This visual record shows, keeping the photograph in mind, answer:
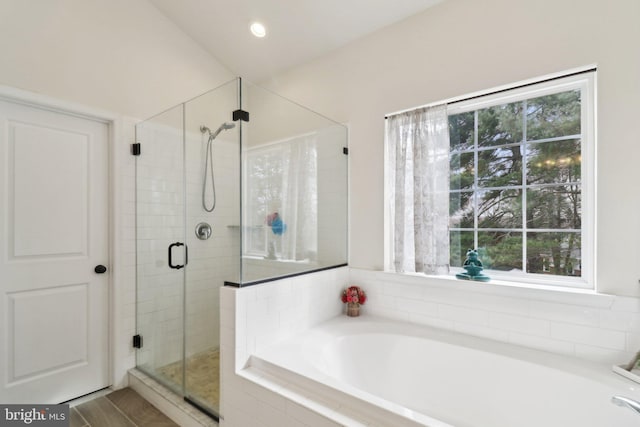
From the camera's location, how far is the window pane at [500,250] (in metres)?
2.00

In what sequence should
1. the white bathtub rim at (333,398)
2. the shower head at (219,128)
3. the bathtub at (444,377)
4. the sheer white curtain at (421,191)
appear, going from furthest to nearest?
the sheer white curtain at (421,191) < the shower head at (219,128) < the bathtub at (444,377) < the white bathtub rim at (333,398)

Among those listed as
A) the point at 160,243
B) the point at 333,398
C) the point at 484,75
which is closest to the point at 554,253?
the point at 484,75

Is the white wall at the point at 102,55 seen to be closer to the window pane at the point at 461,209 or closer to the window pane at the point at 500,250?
the window pane at the point at 461,209

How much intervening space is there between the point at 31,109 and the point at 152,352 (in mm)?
1889

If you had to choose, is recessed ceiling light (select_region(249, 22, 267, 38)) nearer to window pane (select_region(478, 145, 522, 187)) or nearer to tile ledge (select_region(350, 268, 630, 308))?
window pane (select_region(478, 145, 522, 187))

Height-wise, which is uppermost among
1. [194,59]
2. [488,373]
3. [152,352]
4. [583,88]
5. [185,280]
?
[194,59]

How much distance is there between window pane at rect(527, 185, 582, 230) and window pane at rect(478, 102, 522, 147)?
0.37 metres

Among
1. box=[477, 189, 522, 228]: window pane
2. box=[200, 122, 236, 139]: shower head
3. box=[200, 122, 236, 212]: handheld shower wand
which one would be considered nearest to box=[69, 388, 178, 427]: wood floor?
box=[200, 122, 236, 212]: handheld shower wand

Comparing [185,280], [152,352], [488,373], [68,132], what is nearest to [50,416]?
[152,352]

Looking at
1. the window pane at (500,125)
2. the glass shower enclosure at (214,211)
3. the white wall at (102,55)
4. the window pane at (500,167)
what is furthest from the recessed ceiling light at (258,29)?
the window pane at (500,167)

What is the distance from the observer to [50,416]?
2039 millimetres

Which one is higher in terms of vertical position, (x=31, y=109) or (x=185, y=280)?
(x=31, y=109)

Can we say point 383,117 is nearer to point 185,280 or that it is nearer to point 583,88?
point 583,88

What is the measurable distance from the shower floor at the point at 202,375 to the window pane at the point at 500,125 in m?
2.24
